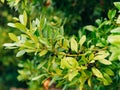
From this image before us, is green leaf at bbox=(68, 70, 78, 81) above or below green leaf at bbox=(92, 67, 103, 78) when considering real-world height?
above

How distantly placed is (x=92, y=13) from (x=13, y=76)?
25.0ft

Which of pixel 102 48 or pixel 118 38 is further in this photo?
pixel 102 48

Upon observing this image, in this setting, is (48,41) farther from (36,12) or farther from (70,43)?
(36,12)

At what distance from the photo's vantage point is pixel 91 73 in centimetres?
288

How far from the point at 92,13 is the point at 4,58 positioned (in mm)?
4577

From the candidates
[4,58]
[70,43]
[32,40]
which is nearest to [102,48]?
[70,43]

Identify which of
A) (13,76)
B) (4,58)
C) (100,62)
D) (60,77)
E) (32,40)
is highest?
(32,40)

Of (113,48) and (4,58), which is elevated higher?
(113,48)

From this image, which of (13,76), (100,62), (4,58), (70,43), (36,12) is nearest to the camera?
(100,62)

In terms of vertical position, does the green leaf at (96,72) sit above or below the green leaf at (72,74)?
below

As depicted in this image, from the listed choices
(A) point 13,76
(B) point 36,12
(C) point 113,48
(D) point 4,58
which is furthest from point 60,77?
(A) point 13,76

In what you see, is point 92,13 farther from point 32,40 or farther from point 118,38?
point 118,38

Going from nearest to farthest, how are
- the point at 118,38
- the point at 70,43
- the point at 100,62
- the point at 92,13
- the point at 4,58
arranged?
the point at 118,38, the point at 100,62, the point at 70,43, the point at 92,13, the point at 4,58

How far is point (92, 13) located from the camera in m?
4.65
